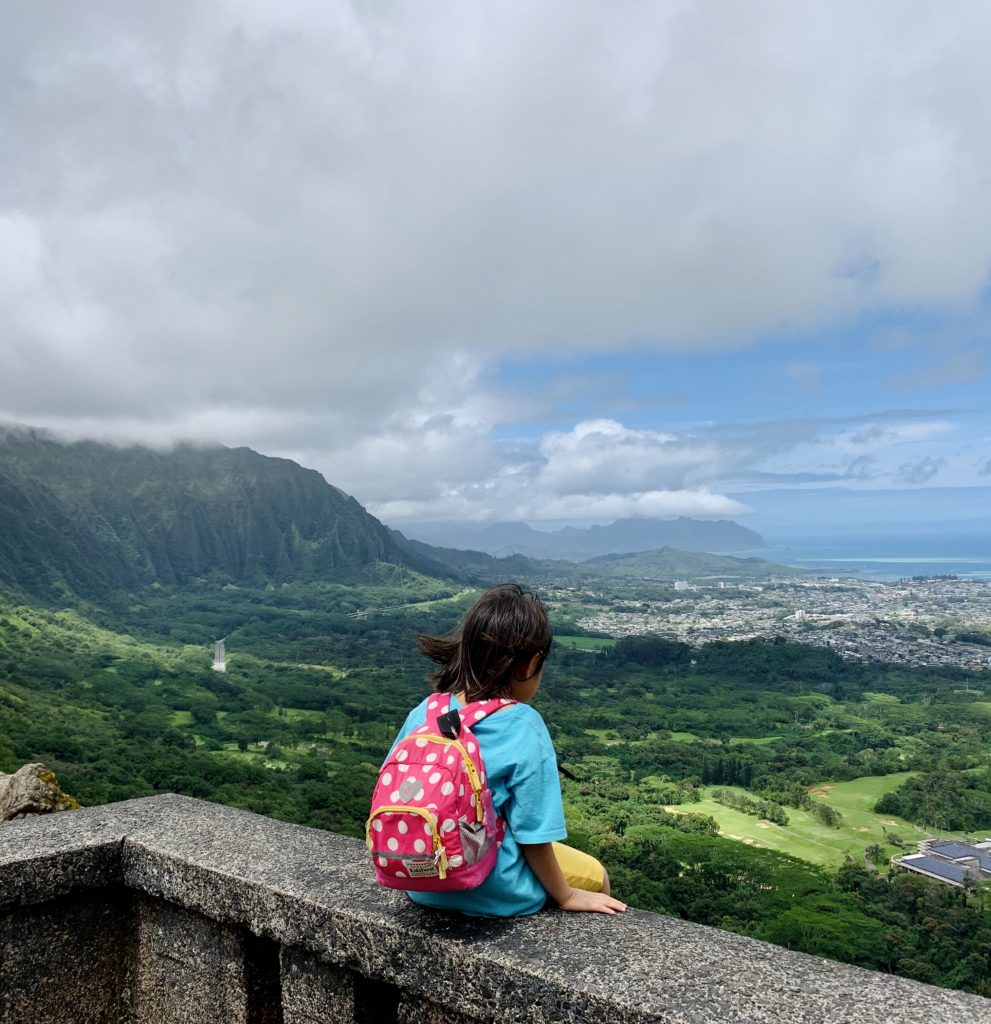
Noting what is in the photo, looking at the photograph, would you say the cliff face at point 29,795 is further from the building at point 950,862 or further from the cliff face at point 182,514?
the cliff face at point 182,514

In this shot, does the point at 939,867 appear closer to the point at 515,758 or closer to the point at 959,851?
the point at 959,851

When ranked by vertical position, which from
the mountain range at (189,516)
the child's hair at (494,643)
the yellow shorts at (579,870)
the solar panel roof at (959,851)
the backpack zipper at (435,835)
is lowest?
the solar panel roof at (959,851)

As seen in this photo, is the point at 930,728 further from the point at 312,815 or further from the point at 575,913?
the point at 575,913

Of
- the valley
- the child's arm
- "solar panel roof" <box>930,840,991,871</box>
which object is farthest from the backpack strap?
"solar panel roof" <box>930,840,991,871</box>

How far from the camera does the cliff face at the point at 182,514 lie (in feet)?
482

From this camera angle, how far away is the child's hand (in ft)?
7.30

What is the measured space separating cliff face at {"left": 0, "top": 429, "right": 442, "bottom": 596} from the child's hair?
145221mm

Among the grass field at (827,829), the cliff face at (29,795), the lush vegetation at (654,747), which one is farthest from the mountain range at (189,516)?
the cliff face at (29,795)

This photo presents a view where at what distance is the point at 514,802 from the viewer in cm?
205

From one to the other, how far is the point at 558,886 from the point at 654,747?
5551 cm

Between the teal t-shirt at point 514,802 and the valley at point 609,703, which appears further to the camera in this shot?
the valley at point 609,703

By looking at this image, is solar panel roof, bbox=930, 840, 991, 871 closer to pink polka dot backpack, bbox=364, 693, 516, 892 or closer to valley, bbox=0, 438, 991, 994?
valley, bbox=0, 438, 991, 994

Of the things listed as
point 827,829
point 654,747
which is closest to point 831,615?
point 654,747

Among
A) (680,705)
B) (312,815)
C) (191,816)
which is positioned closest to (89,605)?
(680,705)
